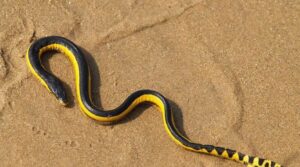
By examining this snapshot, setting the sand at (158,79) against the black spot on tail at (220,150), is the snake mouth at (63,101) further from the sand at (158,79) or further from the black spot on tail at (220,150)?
the black spot on tail at (220,150)

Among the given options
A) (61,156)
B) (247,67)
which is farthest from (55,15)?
(247,67)

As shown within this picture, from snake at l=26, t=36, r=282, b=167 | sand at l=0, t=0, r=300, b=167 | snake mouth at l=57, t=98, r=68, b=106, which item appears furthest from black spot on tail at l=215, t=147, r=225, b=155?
snake mouth at l=57, t=98, r=68, b=106

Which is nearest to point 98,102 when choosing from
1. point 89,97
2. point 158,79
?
point 89,97

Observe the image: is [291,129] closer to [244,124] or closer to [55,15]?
[244,124]

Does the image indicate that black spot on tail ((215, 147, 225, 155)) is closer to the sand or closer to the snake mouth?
the sand

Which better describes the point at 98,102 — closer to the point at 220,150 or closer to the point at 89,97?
the point at 89,97
